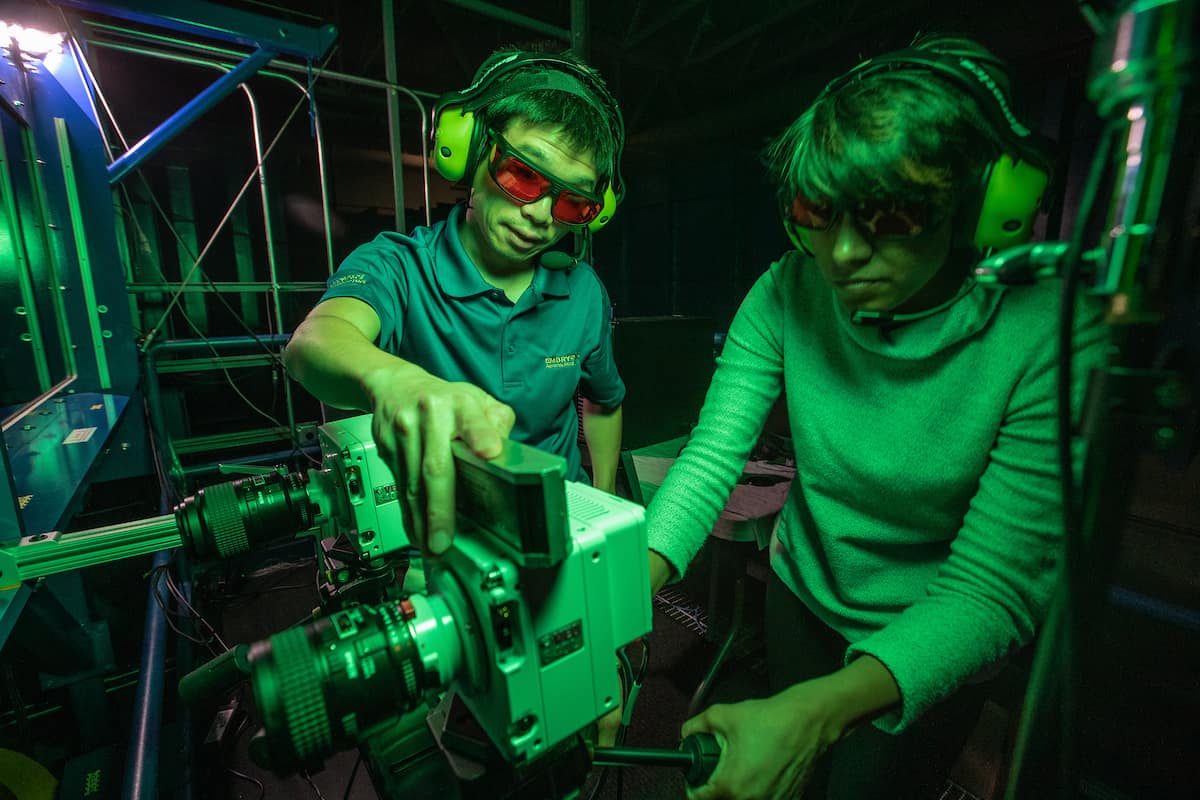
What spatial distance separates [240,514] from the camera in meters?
0.99

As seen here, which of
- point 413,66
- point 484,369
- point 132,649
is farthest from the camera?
point 413,66

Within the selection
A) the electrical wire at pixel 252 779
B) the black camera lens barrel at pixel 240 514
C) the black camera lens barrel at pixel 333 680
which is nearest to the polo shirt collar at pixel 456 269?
the black camera lens barrel at pixel 240 514

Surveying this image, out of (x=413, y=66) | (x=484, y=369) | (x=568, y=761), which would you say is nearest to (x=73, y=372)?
(x=484, y=369)

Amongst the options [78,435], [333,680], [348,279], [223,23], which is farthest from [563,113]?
[223,23]

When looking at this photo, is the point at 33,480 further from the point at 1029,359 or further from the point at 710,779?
the point at 1029,359

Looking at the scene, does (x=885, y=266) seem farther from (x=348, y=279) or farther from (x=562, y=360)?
(x=348, y=279)

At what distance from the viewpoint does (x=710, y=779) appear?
2.28 feet

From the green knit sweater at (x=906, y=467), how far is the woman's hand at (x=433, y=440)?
0.51 m

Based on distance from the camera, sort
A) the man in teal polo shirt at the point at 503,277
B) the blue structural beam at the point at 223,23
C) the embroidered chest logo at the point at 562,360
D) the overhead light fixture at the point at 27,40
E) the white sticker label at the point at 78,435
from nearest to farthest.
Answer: the man in teal polo shirt at the point at 503,277, the embroidered chest logo at the point at 562,360, the white sticker label at the point at 78,435, the overhead light fixture at the point at 27,40, the blue structural beam at the point at 223,23

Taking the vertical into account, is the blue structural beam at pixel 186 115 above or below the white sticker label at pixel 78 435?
above

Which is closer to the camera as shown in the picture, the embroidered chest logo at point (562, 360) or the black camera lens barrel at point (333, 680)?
the black camera lens barrel at point (333, 680)

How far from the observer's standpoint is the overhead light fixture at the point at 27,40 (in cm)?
203

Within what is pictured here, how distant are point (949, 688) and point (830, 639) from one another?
1.44ft

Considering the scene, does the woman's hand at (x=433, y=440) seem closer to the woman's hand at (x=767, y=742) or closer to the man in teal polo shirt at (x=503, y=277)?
the man in teal polo shirt at (x=503, y=277)
